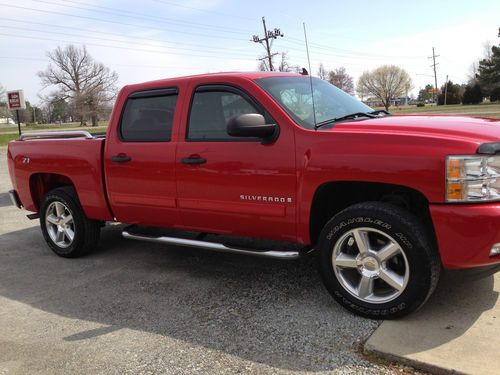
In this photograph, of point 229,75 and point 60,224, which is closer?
point 229,75

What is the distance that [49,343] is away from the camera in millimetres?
3488

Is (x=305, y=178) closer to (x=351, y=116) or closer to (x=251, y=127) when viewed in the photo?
(x=251, y=127)

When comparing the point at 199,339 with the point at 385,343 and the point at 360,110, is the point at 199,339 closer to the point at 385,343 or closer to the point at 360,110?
the point at 385,343

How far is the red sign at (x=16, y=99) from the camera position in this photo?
1137 inches

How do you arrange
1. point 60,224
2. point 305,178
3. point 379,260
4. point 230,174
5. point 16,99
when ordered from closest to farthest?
point 379,260
point 305,178
point 230,174
point 60,224
point 16,99

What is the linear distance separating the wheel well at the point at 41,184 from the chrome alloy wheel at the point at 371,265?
12.1ft

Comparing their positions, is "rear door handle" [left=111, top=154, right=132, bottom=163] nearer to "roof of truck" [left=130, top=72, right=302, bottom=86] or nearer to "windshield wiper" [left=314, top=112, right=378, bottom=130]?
"roof of truck" [left=130, top=72, right=302, bottom=86]

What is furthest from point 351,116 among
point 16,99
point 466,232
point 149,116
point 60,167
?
point 16,99

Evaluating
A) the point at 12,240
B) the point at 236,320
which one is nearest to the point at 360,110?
the point at 236,320

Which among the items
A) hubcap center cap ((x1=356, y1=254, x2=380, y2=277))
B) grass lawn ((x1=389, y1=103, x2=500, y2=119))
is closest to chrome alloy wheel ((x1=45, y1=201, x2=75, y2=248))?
hubcap center cap ((x1=356, y1=254, x2=380, y2=277))

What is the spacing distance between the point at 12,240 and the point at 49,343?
353 centimetres

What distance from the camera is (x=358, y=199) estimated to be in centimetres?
386

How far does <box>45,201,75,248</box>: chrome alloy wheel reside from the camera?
5.51 metres

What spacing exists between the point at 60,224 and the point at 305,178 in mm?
3291
